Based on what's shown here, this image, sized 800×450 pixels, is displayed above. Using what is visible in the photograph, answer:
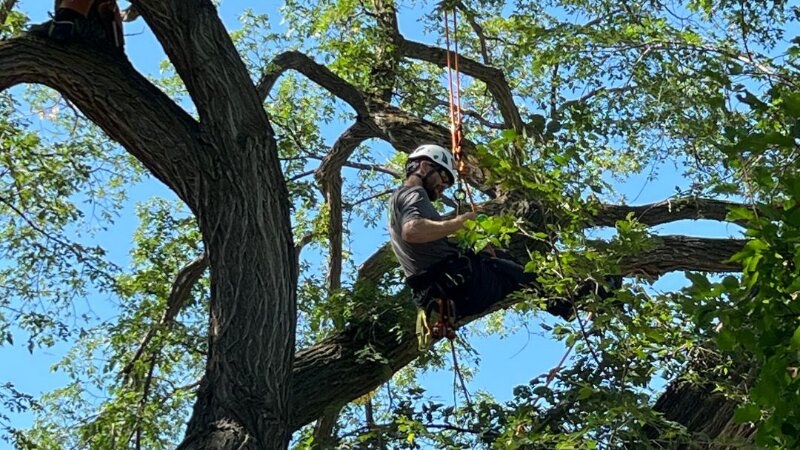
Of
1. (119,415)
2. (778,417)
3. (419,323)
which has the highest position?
(119,415)

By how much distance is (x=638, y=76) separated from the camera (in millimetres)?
6285

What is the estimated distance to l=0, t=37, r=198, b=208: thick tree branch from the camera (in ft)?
14.7

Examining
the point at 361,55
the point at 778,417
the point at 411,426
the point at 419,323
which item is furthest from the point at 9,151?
the point at 778,417

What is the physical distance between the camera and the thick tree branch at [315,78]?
639cm

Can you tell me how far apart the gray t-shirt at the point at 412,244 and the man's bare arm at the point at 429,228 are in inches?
4.6

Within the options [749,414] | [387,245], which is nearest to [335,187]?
[387,245]

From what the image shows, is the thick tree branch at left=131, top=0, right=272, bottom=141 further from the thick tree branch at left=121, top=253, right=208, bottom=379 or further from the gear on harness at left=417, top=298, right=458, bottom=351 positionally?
the thick tree branch at left=121, top=253, right=208, bottom=379

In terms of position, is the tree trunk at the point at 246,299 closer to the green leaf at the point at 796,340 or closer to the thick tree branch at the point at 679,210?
the green leaf at the point at 796,340

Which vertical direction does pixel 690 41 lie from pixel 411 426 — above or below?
above

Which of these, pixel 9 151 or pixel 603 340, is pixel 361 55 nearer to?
pixel 9 151

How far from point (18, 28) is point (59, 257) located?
1.73 metres

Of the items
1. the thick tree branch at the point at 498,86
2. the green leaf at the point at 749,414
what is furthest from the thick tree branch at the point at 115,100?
the thick tree branch at the point at 498,86

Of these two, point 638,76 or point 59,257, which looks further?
point 59,257

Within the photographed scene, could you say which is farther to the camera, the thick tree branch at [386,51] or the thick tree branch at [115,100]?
the thick tree branch at [386,51]
